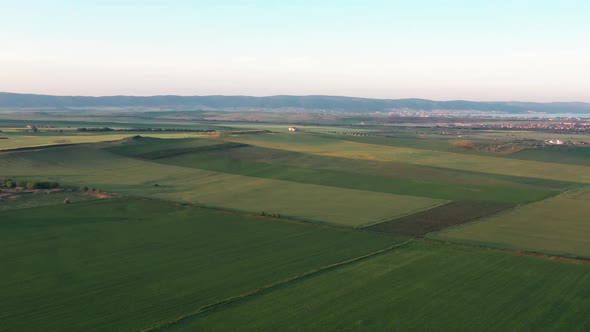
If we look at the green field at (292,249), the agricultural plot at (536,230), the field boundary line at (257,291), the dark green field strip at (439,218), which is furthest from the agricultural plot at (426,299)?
the dark green field strip at (439,218)

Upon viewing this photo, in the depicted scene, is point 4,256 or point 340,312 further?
point 4,256

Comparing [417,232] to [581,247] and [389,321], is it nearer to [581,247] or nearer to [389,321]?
[581,247]

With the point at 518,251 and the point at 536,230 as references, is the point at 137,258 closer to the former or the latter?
the point at 518,251

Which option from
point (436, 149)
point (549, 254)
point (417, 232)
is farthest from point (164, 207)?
point (436, 149)

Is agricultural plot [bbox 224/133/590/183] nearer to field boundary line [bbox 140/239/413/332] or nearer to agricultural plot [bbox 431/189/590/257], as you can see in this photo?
agricultural plot [bbox 431/189/590/257]

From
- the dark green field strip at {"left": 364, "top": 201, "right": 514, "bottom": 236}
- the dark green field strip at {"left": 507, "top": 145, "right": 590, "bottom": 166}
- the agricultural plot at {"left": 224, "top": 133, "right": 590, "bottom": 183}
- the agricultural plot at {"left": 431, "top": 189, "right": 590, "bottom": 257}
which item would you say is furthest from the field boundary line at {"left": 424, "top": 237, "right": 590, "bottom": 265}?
the dark green field strip at {"left": 507, "top": 145, "right": 590, "bottom": 166}

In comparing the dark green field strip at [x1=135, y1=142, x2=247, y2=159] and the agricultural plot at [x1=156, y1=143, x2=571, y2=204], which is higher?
the dark green field strip at [x1=135, y1=142, x2=247, y2=159]
